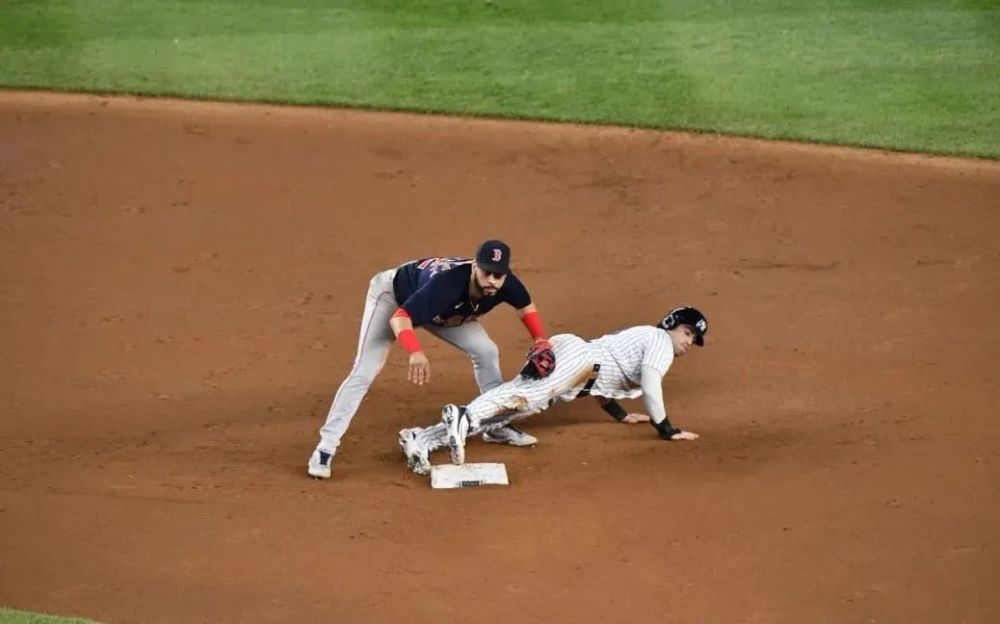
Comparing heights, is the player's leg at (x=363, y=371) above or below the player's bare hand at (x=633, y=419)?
above

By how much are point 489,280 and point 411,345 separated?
1.85 feet

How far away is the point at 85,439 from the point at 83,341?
4.88 ft

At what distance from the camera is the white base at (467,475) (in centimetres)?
877

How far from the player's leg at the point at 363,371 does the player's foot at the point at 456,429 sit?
0.50 m

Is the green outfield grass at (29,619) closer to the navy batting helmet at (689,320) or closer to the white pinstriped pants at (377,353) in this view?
the white pinstriped pants at (377,353)

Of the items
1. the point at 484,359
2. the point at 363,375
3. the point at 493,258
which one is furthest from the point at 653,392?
the point at 363,375

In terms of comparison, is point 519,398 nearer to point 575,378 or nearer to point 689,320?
point 575,378

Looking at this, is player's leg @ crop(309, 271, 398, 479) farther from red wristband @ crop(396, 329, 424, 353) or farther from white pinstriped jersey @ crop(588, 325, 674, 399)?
white pinstriped jersey @ crop(588, 325, 674, 399)

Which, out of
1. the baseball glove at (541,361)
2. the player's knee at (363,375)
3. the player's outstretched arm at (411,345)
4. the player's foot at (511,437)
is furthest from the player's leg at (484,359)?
the player's outstretched arm at (411,345)

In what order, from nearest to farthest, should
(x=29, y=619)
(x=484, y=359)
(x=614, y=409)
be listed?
(x=29, y=619) → (x=484, y=359) → (x=614, y=409)

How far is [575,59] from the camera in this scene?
50.9ft

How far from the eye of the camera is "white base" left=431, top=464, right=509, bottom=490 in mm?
8773

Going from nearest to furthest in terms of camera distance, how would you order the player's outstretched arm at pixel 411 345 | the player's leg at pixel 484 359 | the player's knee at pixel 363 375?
the player's outstretched arm at pixel 411 345, the player's knee at pixel 363 375, the player's leg at pixel 484 359

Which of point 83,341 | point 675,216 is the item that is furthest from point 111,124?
point 675,216
